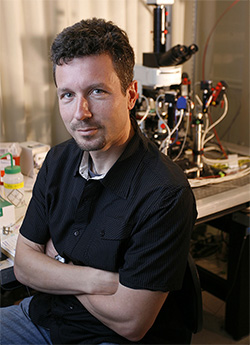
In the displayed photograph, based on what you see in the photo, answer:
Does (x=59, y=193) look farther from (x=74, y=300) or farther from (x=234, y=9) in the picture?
(x=234, y=9)

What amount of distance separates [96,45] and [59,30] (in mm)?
1190

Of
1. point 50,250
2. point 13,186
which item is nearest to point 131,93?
point 50,250

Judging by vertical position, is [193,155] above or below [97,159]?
below

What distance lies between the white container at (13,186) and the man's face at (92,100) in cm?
58

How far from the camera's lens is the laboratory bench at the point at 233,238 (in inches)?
72.4

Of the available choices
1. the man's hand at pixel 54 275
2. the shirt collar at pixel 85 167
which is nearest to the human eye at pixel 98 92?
the shirt collar at pixel 85 167

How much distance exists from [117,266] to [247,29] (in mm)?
2076

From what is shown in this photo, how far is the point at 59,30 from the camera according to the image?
7.39 ft

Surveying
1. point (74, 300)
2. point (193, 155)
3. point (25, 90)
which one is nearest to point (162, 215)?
point (74, 300)

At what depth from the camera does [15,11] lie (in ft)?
6.72

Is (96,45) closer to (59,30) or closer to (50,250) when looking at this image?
(50,250)

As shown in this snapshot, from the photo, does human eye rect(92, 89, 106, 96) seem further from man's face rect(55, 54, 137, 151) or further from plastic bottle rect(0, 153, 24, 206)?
plastic bottle rect(0, 153, 24, 206)

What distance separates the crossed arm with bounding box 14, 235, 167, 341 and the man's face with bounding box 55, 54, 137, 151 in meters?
0.36

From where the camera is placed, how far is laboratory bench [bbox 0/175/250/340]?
6.03 feet
